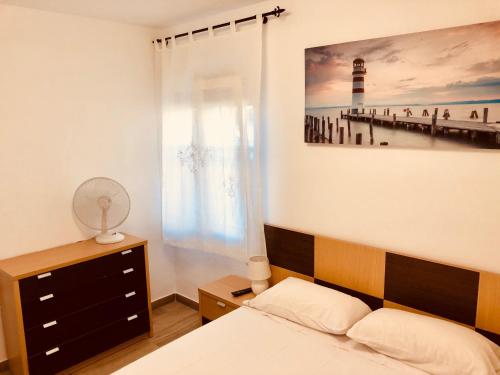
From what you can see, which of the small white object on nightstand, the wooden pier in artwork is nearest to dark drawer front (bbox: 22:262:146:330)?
the small white object on nightstand

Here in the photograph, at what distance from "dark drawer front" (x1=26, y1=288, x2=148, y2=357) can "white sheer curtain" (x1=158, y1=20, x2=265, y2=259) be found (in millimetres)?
616

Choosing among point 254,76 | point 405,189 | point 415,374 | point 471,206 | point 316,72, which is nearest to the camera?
point 415,374

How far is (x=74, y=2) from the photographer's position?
8.75ft

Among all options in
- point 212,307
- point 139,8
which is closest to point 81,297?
point 212,307

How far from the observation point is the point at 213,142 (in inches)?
121

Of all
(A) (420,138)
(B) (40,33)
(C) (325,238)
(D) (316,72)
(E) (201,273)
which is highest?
(B) (40,33)

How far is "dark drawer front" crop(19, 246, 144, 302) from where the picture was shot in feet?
8.40

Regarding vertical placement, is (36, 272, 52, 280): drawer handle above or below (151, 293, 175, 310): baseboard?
above

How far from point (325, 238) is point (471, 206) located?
904 millimetres

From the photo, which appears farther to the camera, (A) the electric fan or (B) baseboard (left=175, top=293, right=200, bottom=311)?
(B) baseboard (left=175, top=293, right=200, bottom=311)

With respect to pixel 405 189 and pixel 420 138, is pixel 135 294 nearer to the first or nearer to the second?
pixel 405 189

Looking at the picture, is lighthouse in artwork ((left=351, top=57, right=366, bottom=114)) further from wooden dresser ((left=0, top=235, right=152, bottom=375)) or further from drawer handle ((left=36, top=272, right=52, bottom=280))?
drawer handle ((left=36, top=272, right=52, bottom=280))

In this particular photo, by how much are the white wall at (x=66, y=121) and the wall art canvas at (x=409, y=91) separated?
1.66 meters

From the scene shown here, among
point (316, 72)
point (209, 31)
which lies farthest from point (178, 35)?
point (316, 72)
